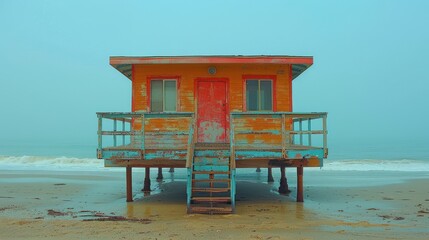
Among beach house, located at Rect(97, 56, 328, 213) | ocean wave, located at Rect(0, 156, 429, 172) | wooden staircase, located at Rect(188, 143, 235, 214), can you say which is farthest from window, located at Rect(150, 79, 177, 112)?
ocean wave, located at Rect(0, 156, 429, 172)

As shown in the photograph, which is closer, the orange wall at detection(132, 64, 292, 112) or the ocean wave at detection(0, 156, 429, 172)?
the orange wall at detection(132, 64, 292, 112)

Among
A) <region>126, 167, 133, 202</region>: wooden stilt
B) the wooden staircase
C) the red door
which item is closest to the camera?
the wooden staircase

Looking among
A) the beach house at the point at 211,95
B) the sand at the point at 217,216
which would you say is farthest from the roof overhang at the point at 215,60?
the sand at the point at 217,216

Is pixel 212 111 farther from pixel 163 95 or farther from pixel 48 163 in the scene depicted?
pixel 48 163

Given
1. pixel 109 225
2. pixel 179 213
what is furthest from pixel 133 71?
pixel 109 225

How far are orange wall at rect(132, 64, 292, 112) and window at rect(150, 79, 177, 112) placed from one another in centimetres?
Result: 20

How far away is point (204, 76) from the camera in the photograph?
14.8 m

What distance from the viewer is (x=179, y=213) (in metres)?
11.2

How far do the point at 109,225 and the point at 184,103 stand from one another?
594 centimetres

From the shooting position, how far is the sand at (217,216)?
888 cm

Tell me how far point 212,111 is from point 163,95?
5.45 feet

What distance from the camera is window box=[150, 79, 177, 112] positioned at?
14844mm

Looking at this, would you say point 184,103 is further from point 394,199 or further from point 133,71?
point 394,199

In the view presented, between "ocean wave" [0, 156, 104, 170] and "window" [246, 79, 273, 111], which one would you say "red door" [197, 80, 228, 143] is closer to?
"window" [246, 79, 273, 111]
